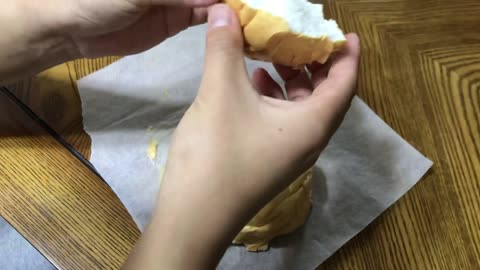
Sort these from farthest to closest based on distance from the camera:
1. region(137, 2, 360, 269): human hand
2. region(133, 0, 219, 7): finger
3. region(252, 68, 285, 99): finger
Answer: region(252, 68, 285, 99): finger → region(133, 0, 219, 7): finger → region(137, 2, 360, 269): human hand

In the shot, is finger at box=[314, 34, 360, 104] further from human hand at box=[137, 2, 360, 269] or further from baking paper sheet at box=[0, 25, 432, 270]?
baking paper sheet at box=[0, 25, 432, 270]

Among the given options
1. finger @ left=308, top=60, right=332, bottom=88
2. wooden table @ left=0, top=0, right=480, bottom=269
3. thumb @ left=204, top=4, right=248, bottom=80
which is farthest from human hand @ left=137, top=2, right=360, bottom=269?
wooden table @ left=0, top=0, right=480, bottom=269

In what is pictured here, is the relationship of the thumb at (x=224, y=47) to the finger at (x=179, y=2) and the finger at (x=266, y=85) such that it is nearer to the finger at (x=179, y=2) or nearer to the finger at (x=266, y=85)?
the finger at (x=179, y=2)

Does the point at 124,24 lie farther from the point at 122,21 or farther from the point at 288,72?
the point at 288,72

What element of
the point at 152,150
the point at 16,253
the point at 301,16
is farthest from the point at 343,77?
the point at 16,253

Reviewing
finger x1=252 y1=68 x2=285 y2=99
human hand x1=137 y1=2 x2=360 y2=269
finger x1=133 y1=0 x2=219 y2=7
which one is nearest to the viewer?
human hand x1=137 y1=2 x2=360 y2=269
